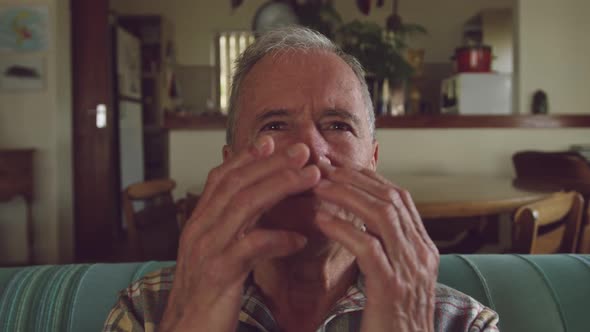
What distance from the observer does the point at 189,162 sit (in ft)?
10.7

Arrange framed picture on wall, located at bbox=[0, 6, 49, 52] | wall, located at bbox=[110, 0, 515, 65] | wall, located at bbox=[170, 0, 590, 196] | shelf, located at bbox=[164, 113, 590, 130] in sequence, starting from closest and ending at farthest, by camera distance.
Result: wall, located at bbox=[170, 0, 590, 196]
shelf, located at bbox=[164, 113, 590, 130]
framed picture on wall, located at bbox=[0, 6, 49, 52]
wall, located at bbox=[110, 0, 515, 65]

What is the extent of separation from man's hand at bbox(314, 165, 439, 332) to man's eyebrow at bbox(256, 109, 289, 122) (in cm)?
23

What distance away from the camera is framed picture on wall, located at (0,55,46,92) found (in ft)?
13.0

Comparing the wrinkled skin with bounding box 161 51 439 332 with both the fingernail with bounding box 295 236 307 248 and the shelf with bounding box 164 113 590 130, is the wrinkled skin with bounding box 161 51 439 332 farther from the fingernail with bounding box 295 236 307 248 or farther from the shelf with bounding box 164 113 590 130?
the shelf with bounding box 164 113 590 130

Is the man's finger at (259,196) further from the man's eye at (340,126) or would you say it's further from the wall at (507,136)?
the wall at (507,136)

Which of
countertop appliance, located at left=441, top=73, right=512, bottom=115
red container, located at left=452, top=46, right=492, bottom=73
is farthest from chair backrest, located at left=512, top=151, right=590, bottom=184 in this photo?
red container, located at left=452, top=46, right=492, bottom=73

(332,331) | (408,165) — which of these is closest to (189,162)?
(408,165)

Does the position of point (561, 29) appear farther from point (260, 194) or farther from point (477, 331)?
point (260, 194)

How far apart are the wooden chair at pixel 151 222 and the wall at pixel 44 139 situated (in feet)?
8.01

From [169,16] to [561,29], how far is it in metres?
4.85

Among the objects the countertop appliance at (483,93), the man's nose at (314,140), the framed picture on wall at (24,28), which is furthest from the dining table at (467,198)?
the framed picture on wall at (24,28)

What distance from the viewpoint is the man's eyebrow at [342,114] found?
34.3 inches

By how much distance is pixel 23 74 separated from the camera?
398 cm

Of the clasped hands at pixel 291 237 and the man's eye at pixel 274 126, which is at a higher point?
the man's eye at pixel 274 126
